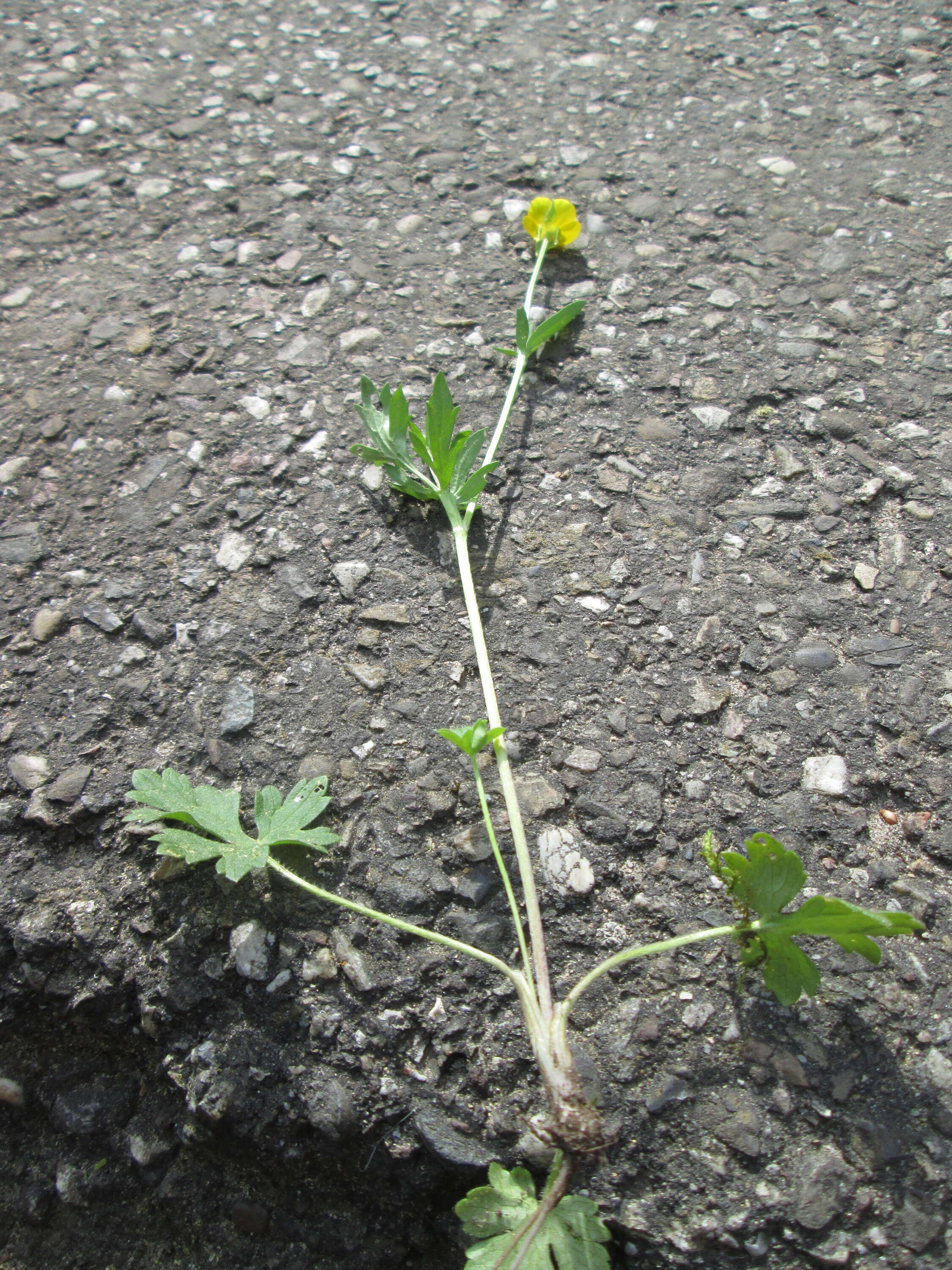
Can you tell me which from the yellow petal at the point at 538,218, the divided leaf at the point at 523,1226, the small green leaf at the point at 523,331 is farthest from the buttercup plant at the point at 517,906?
the yellow petal at the point at 538,218

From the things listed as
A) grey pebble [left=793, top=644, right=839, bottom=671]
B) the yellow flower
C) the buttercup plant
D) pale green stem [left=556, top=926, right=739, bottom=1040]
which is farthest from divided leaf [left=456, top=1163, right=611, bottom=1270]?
the yellow flower

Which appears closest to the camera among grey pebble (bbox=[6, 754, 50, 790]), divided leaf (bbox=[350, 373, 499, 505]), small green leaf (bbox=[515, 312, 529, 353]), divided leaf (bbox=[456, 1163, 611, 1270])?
divided leaf (bbox=[456, 1163, 611, 1270])

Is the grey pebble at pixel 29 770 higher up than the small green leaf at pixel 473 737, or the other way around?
the small green leaf at pixel 473 737

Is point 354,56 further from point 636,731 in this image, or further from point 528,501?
point 636,731

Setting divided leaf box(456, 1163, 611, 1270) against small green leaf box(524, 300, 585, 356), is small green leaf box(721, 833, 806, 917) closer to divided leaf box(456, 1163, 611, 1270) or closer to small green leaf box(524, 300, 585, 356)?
divided leaf box(456, 1163, 611, 1270)

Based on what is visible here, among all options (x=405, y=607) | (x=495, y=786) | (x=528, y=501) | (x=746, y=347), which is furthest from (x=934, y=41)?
(x=495, y=786)

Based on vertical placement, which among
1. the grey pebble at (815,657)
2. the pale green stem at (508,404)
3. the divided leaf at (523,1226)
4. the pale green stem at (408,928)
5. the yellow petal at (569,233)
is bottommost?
the divided leaf at (523,1226)

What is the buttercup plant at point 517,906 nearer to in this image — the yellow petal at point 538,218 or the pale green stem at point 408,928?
the pale green stem at point 408,928
